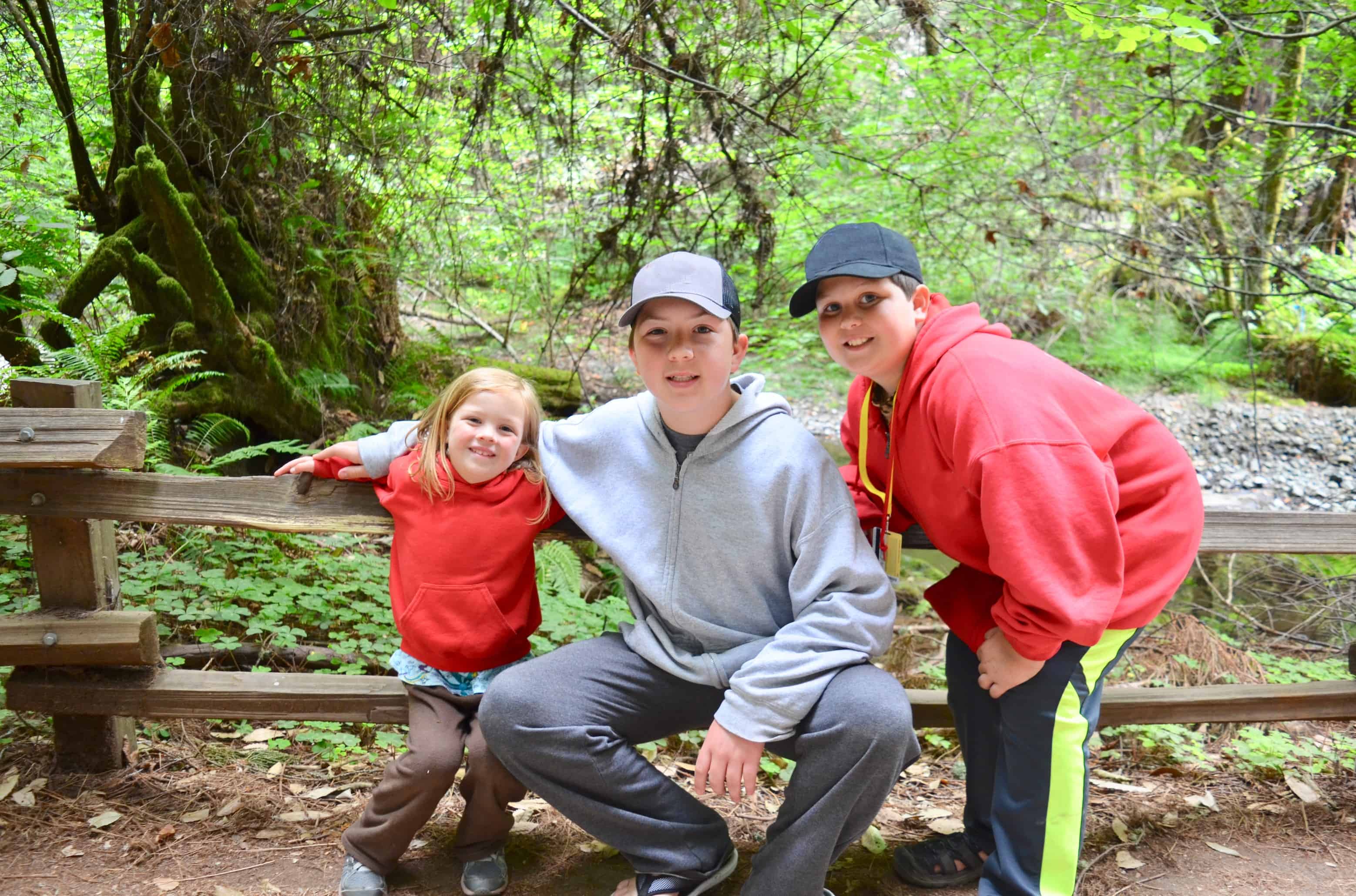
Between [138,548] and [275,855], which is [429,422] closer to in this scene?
[275,855]

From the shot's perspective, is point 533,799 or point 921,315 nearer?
point 921,315

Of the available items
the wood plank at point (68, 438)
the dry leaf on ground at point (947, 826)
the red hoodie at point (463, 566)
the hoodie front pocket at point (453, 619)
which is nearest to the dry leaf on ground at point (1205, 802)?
the dry leaf on ground at point (947, 826)

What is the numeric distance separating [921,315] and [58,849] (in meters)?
2.91

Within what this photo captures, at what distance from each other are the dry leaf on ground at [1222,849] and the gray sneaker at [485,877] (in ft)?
7.29

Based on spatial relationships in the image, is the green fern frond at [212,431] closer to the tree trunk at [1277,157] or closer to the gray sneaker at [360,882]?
the gray sneaker at [360,882]

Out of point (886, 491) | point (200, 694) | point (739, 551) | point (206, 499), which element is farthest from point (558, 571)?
point (886, 491)

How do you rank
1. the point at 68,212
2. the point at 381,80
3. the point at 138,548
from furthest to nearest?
the point at 68,212
the point at 381,80
the point at 138,548

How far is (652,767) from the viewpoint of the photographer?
2.41 meters

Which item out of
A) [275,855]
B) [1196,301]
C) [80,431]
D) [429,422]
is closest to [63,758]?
[275,855]

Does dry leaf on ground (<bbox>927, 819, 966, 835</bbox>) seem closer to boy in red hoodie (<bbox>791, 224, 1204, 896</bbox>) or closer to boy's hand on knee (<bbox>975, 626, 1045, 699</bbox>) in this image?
boy in red hoodie (<bbox>791, 224, 1204, 896</bbox>)

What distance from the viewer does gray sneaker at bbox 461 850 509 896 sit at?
8.27 feet

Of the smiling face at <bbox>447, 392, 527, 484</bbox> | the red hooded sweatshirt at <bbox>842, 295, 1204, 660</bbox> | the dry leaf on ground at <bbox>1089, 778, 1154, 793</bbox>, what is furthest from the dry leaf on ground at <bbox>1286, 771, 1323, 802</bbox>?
the smiling face at <bbox>447, 392, 527, 484</bbox>

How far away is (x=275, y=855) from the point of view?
2.71 meters

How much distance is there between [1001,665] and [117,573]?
107 inches
